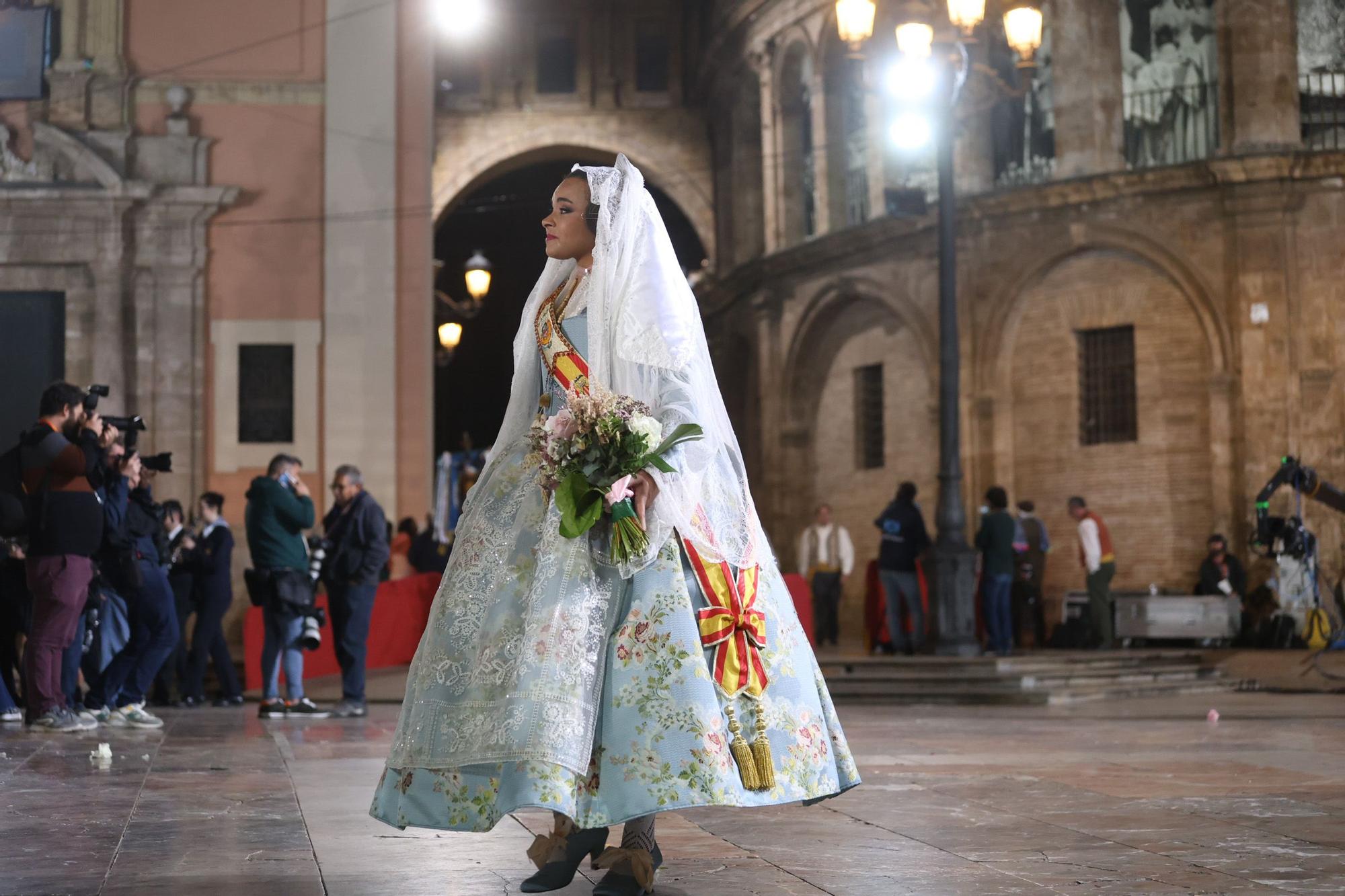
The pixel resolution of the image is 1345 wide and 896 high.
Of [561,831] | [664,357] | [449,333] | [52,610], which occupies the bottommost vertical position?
[561,831]

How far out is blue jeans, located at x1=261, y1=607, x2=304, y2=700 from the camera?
40.7 ft

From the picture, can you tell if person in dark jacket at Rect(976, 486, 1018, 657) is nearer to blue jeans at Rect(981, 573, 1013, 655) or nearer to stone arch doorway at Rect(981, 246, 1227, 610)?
blue jeans at Rect(981, 573, 1013, 655)

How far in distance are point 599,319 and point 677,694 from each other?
1125 millimetres

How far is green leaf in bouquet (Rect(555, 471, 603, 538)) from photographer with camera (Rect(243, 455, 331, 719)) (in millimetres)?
7723

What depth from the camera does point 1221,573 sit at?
75.6 ft

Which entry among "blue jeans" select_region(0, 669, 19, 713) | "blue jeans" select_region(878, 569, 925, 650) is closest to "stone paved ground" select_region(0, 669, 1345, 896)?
"blue jeans" select_region(0, 669, 19, 713)

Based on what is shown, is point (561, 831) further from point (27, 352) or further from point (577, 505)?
point (27, 352)

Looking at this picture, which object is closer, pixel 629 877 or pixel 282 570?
pixel 629 877

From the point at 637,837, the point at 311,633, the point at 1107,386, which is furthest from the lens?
the point at 1107,386

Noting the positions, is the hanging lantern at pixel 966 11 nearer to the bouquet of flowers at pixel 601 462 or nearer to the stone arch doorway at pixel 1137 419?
the stone arch doorway at pixel 1137 419

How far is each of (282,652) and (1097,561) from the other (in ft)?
38.6

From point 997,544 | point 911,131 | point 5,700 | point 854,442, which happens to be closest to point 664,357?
point 5,700

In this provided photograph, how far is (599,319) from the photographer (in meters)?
5.11

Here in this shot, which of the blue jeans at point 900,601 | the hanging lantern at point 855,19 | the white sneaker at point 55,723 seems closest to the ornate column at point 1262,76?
the hanging lantern at point 855,19
